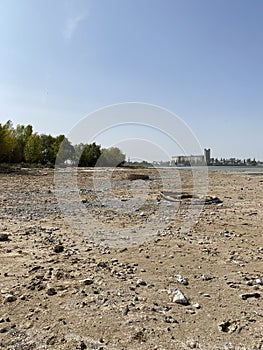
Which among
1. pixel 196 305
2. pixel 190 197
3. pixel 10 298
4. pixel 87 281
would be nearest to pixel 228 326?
pixel 196 305

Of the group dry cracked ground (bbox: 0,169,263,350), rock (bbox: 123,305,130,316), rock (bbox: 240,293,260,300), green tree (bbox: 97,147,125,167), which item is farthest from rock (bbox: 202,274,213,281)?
green tree (bbox: 97,147,125,167)

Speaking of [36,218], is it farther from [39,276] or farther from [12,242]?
[39,276]

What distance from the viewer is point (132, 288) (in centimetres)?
398

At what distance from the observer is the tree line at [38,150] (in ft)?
152

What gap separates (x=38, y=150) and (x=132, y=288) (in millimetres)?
58839

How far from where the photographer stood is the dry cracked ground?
2.95m

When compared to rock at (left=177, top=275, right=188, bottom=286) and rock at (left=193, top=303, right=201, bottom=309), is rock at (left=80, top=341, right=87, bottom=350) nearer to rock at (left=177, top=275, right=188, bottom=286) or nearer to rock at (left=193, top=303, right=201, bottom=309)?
rock at (left=193, top=303, right=201, bottom=309)

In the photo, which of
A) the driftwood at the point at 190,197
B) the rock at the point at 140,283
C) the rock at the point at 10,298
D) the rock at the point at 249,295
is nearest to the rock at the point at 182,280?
the rock at the point at 140,283

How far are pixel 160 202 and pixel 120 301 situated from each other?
28.9 ft

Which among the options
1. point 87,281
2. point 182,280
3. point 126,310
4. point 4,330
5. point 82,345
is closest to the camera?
point 82,345

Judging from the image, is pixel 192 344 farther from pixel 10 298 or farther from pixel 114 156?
pixel 114 156

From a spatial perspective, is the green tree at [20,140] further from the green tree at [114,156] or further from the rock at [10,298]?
the rock at [10,298]

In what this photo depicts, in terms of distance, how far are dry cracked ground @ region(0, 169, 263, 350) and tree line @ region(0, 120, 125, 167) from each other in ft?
122

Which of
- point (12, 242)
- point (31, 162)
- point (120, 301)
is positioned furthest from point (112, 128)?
point (31, 162)
